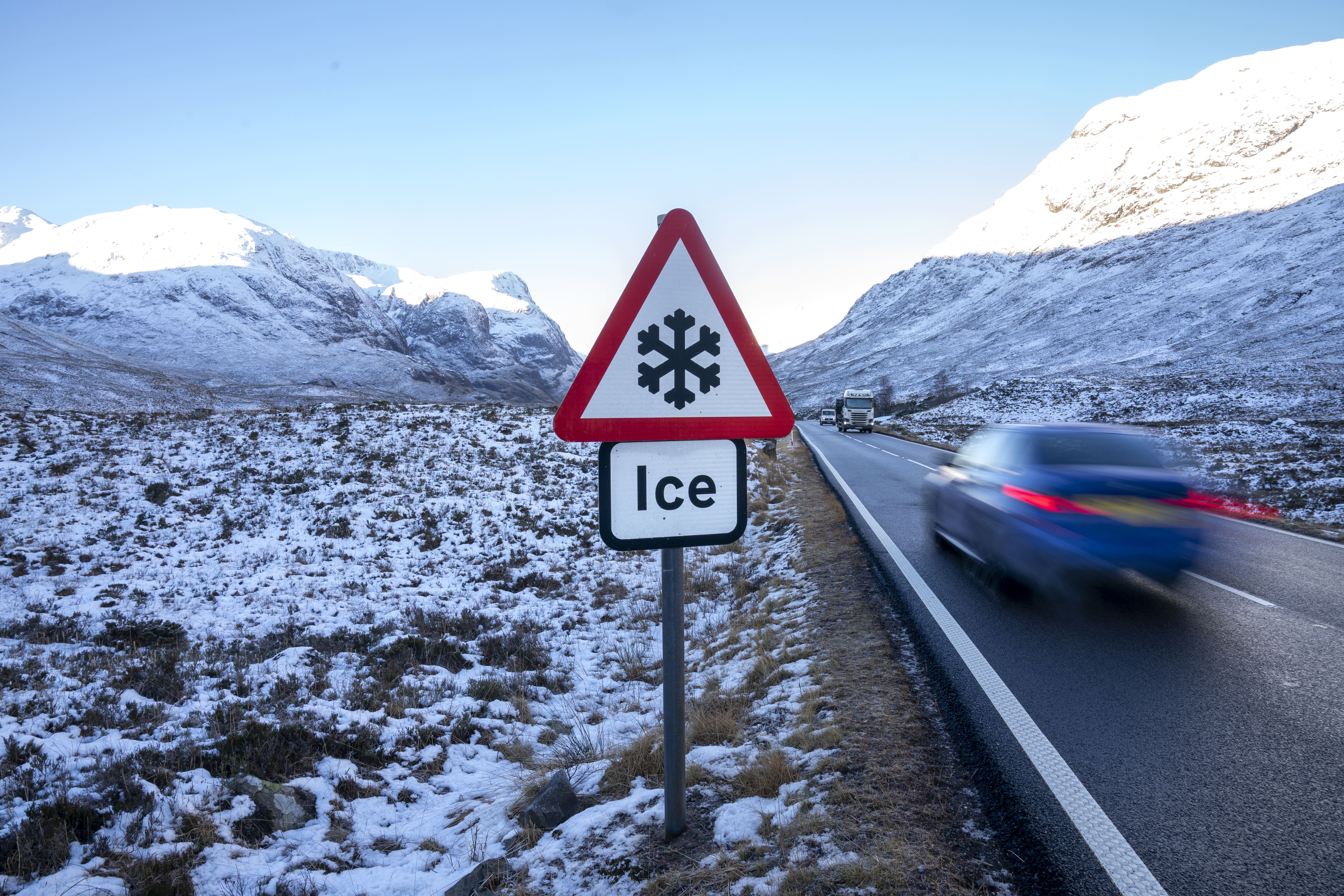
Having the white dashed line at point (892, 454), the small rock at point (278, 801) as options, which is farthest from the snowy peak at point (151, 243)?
the small rock at point (278, 801)

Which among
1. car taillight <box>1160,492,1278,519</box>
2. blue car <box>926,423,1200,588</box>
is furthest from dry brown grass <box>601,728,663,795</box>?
car taillight <box>1160,492,1278,519</box>

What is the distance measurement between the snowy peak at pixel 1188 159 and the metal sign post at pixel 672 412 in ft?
417

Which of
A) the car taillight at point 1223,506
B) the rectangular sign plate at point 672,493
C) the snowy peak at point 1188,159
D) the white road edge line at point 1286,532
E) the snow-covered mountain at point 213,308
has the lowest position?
the white road edge line at point 1286,532

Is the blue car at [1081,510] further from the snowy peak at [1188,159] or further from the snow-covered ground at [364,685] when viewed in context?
the snowy peak at [1188,159]

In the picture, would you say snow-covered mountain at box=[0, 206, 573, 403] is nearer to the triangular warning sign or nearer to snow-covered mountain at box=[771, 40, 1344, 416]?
the triangular warning sign

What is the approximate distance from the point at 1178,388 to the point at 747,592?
49.1m

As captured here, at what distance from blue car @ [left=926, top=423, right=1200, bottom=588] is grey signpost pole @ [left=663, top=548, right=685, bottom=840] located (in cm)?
416

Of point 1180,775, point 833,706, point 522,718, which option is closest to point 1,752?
point 522,718

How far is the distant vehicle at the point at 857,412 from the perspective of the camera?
38.1m

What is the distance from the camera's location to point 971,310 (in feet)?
375

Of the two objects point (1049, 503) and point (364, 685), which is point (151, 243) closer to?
point (364, 685)

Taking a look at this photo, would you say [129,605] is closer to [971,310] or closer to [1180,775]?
[1180,775]

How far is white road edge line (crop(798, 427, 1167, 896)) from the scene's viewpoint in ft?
7.62

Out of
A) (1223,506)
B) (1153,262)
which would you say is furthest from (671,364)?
(1153,262)
